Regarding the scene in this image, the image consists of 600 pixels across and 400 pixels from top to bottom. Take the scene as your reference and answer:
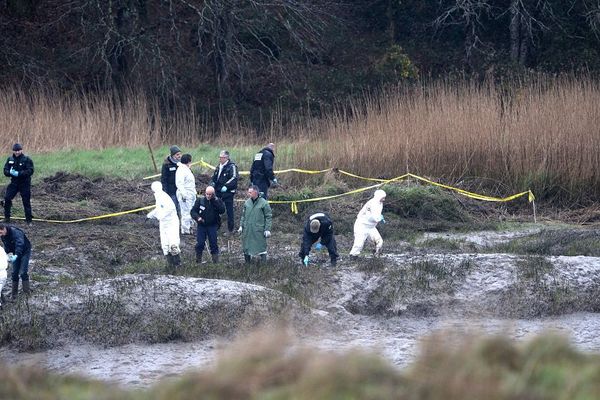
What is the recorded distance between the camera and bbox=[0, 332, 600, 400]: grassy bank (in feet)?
24.6

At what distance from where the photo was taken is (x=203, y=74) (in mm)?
36375

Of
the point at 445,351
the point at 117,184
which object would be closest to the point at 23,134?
the point at 117,184

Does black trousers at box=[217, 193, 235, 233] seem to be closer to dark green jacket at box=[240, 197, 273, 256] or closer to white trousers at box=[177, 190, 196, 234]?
white trousers at box=[177, 190, 196, 234]

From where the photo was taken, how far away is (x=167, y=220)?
50.1ft

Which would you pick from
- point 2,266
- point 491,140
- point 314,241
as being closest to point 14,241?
point 2,266

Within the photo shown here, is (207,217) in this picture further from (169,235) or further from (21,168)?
(21,168)

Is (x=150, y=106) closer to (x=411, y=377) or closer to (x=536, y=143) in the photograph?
(x=536, y=143)

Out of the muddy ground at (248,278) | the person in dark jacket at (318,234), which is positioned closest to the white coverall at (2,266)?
the muddy ground at (248,278)

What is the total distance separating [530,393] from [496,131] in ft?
53.9

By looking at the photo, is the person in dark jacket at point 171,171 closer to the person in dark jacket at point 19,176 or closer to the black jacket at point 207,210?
the person in dark jacket at point 19,176

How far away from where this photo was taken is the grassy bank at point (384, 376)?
7.50 m

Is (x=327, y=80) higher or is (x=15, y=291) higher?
(x=327, y=80)

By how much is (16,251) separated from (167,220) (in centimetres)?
252

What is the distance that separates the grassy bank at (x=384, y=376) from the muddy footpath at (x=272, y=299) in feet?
7.46
